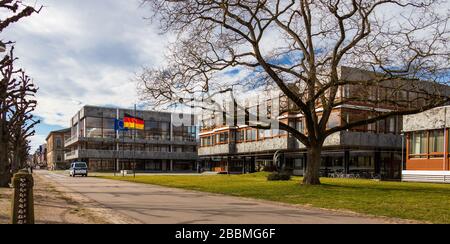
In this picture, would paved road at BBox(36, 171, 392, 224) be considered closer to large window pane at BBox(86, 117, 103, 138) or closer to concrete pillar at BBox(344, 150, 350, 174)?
concrete pillar at BBox(344, 150, 350, 174)

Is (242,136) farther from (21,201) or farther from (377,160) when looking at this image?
(21,201)

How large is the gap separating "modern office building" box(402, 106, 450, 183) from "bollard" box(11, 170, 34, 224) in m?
32.6

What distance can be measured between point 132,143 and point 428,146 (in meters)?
77.6

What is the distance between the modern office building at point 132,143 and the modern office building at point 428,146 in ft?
197

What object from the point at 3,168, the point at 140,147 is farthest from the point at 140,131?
the point at 3,168

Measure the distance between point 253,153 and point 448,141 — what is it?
1433 inches

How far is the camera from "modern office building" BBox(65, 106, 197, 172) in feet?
329

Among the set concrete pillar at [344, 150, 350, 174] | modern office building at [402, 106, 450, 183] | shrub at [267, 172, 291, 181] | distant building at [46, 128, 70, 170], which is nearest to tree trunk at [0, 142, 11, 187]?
shrub at [267, 172, 291, 181]

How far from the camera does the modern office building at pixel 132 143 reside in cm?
10019

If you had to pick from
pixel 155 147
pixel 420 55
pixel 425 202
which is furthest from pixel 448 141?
pixel 155 147

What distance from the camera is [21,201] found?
9.18 m

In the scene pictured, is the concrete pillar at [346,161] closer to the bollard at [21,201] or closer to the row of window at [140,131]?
the bollard at [21,201]
